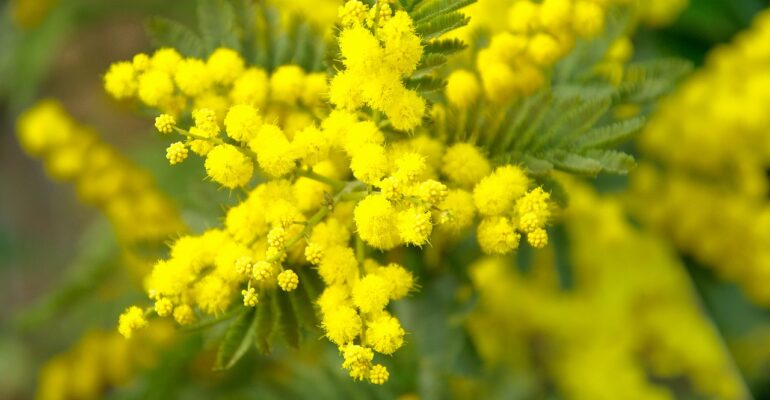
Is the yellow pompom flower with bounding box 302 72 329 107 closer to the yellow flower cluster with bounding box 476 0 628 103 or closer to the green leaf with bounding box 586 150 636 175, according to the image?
the yellow flower cluster with bounding box 476 0 628 103

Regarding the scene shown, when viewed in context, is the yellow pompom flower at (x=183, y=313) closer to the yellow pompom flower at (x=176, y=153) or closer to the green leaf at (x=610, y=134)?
the yellow pompom flower at (x=176, y=153)

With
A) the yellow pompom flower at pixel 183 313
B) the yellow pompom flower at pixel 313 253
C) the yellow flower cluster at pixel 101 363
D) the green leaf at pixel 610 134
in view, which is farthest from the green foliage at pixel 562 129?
the yellow flower cluster at pixel 101 363

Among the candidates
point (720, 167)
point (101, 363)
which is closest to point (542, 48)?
point (720, 167)

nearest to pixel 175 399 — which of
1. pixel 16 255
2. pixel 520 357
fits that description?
pixel 520 357

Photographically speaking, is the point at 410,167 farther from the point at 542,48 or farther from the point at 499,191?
the point at 542,48

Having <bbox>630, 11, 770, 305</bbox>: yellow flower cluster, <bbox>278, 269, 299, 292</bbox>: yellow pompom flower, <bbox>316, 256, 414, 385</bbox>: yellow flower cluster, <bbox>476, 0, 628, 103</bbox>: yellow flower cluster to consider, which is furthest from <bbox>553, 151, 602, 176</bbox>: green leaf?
<bbox>630, 11, 770, 305</bbox>: yellow flower cluster

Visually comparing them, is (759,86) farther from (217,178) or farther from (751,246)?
(217,178)
